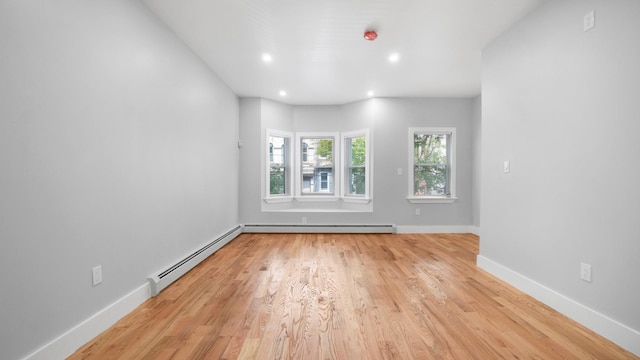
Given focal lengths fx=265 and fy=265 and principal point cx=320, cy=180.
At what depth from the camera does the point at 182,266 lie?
2785 millimetres

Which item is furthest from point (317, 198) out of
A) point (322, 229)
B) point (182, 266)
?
point (182, 266)

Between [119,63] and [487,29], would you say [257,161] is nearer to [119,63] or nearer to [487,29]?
[119,63]

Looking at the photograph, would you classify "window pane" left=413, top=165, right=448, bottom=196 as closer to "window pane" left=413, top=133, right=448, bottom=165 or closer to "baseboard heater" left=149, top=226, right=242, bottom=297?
"window pane" left=413, top=133, right=448, bottom=165

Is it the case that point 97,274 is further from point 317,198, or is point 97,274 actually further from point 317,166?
point 317,166

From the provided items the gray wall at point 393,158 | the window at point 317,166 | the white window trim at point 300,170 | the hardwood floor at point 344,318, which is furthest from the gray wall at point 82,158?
the window at point 317,166

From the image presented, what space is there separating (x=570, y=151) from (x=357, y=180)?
11.7ft

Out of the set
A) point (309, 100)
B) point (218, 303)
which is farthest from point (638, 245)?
point (309, 100)

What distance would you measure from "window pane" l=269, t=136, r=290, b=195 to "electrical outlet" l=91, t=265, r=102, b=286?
3546mm

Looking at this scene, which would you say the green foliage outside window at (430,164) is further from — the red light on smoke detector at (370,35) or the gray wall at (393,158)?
the red light on smoke detector at (370,35)

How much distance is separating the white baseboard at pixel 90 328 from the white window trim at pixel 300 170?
3.51 metres

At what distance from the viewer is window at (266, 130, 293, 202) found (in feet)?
17.2

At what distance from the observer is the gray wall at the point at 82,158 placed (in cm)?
129

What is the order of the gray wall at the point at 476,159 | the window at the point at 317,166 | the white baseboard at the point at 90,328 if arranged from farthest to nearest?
the window at the point at 317,166 → the gray wall at the point at 476,159 → the white baseboard at the point at 90,328

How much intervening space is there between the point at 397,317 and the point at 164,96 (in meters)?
2.83
